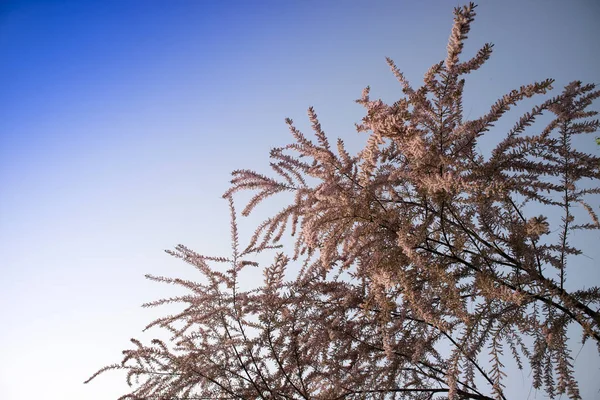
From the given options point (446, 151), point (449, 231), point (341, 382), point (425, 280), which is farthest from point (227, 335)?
point (446, 151)

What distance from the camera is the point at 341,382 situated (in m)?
2.56

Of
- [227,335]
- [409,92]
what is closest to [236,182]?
[227,335]

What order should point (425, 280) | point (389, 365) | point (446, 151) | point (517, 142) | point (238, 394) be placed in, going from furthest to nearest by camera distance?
1. point (238, 394)
2. point (389, 365)
3. point (425, 280)
4. point (446, 151)
5. point (517, 142)

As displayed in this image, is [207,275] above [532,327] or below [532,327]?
above

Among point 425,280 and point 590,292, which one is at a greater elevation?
point 425,280

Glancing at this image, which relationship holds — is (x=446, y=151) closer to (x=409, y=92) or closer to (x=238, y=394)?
(x=409, y=92)

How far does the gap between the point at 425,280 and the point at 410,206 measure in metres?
0.50

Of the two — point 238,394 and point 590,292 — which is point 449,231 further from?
point 238,394

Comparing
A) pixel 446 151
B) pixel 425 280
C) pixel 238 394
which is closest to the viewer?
pixel 446 151

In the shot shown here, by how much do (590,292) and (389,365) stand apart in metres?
1.37

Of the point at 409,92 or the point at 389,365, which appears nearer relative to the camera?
the point at 409,92

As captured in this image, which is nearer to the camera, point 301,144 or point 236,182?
point 301,144

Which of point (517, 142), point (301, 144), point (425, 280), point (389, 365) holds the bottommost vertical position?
point (389, 365)

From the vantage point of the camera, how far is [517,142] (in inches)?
78.3
